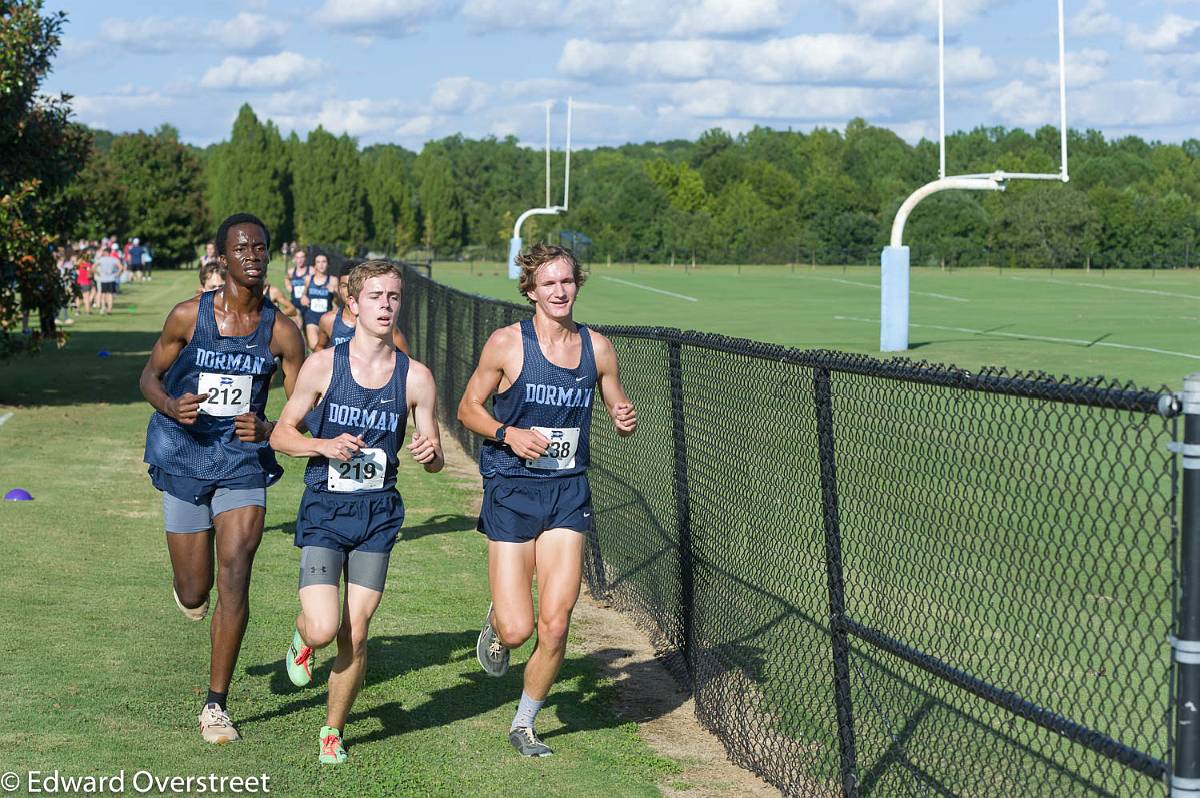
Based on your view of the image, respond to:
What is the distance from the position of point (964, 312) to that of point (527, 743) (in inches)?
1487

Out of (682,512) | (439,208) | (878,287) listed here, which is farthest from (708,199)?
(682,512)

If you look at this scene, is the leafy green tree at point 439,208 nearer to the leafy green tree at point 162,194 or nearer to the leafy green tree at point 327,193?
the leafy green tree at point 327,193

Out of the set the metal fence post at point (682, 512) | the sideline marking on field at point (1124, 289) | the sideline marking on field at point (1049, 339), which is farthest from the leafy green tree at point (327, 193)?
the metal fence post at point (682, 512)

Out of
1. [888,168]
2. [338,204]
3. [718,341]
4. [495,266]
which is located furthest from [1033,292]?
[888,168]

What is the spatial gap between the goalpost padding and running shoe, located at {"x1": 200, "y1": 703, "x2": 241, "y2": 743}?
23.6m

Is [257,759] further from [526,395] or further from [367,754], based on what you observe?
[526,395]

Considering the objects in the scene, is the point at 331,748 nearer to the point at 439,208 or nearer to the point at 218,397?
the point at 218,397

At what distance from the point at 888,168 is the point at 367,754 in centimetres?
13061

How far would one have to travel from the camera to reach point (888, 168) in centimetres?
13250

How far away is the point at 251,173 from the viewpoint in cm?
Answer: 10900

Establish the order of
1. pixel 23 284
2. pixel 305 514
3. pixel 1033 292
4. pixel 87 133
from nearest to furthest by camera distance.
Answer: pixel 305 514
pixel 23 284
pixel 87 133
pixel 1033 292

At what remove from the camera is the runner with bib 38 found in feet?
20.4

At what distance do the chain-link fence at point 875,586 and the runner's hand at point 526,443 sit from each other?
970mm

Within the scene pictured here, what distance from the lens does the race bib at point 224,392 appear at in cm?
650
